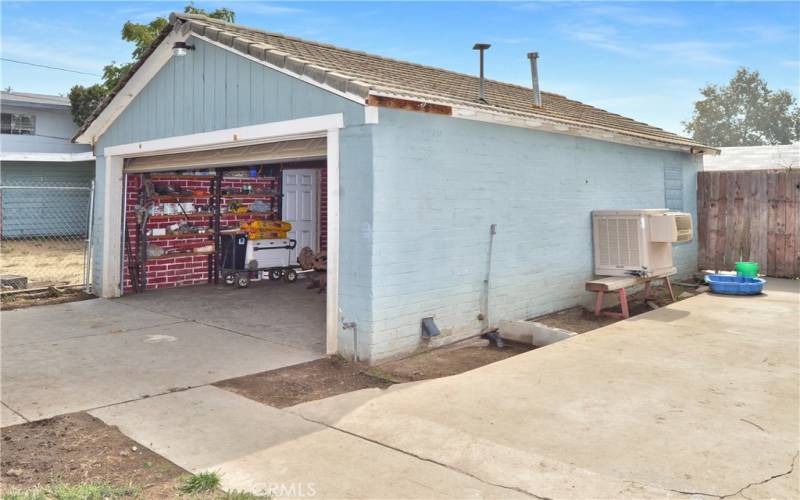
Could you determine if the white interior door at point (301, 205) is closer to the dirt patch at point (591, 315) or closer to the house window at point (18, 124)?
the dirt patch at point (591, 315)

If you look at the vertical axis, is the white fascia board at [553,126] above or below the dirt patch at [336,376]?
above

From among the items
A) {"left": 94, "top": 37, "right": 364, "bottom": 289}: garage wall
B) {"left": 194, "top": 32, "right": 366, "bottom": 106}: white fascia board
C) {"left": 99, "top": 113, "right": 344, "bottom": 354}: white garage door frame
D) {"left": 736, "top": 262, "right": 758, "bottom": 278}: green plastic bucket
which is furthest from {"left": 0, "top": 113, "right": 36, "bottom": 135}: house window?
{"left": 736, "top": 262, "right": 758, "bottom": 278}: green plastic bucket

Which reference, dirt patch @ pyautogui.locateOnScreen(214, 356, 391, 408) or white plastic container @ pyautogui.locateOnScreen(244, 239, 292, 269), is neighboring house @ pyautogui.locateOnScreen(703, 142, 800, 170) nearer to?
white plastic container @ pyautogui.locateOnScreen(244, 239, 292, 269)

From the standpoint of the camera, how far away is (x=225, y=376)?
559cm

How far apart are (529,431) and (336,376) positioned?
6.98ft

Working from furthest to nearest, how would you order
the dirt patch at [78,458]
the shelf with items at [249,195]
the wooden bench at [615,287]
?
the shelf with items at [249,195] → the wooden bench at [615,287] → the dirt patch at [78,458]

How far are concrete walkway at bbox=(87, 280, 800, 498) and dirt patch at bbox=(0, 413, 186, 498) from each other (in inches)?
5.3

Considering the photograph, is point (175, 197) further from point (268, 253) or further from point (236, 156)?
point (236, 156)

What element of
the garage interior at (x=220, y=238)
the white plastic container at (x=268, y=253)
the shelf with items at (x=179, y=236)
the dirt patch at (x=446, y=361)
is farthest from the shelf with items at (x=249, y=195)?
the dirt patch at (x=446, y=361)

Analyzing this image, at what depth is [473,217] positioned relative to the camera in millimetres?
6949

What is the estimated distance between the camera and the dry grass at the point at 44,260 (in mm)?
12188

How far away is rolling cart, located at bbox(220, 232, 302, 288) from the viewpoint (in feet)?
35.7

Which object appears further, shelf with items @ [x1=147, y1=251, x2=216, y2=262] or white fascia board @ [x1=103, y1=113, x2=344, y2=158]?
shelf with items @ [x1=147, y1=251, x2=216, y2=262]

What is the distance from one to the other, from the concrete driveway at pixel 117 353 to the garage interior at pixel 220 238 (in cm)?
73
